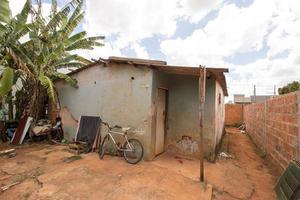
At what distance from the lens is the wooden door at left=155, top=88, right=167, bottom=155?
775 cm

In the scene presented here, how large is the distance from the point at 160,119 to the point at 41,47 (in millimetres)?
5913

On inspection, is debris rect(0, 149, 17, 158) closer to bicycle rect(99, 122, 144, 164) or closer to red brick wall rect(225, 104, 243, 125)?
bicycle rect(99, 122, 144, 164)

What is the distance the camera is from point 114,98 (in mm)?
7992

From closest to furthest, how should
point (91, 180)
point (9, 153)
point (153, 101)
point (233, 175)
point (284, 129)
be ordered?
point (91, 180), point (284, 129), point (233, 175), point (153, 101), point (9, 153)

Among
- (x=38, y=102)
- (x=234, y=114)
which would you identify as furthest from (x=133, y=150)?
(x=234, y=114)

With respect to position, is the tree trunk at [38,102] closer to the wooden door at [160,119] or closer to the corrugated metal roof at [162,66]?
the corrugated metal roof at [162,66]

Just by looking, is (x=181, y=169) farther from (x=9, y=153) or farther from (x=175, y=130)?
(x=9, y=153)

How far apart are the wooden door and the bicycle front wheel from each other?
792 mm

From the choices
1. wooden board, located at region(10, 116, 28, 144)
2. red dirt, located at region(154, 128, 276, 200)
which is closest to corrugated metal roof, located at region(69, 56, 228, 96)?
red dirt, located at region(154, 128, 276, 200)

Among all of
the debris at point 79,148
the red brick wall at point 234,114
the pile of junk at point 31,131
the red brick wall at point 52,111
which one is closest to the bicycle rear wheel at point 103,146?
the debris at point 79,148

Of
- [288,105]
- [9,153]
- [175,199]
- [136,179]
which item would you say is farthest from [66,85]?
[288,105]

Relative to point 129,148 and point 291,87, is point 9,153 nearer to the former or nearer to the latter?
point 129,148

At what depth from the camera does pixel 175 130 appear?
27.2ft

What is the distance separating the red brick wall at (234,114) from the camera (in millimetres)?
22781
